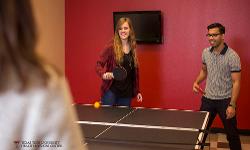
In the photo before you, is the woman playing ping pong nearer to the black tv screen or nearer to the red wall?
the black tv screen

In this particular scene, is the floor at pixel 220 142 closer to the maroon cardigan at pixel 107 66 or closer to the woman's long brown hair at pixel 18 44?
the maroon cardigan at pixel 107 66

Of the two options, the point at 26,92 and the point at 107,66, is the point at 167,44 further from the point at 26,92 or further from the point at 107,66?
the point at 26,92

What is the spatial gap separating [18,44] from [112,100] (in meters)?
3.42

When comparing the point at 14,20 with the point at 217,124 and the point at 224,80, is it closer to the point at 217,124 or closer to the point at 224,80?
the point at 224,80

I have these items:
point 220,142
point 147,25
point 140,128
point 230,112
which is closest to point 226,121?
point 230,112

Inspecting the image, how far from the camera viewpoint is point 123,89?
4098 mm

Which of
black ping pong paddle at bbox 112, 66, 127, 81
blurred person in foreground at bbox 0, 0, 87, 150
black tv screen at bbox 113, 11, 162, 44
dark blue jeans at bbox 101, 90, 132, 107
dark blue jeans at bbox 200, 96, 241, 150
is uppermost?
black tv screen at bbox 113, 11, 162, 44

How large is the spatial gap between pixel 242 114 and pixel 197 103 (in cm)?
63

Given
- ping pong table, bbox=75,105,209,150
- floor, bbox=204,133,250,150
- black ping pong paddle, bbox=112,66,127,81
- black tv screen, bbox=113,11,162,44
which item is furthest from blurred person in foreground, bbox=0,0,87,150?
black tv screen, bbox=113,11,162,44

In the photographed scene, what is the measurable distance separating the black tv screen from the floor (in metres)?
1.51

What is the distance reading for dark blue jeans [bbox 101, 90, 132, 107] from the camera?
409cm

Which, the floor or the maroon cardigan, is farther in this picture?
the floor

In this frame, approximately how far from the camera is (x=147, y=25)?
17.7 feet

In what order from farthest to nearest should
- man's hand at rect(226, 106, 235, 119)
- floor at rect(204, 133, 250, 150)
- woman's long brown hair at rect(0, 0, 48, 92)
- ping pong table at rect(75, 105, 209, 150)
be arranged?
floor at rect(204, 133, 250, 150)
man's hand at rect(226, 106, 235, 119)
ping pong table at rect(75, 105, 209, 150)
woman's long brown hair at rect(0, 0, 48, 92)
